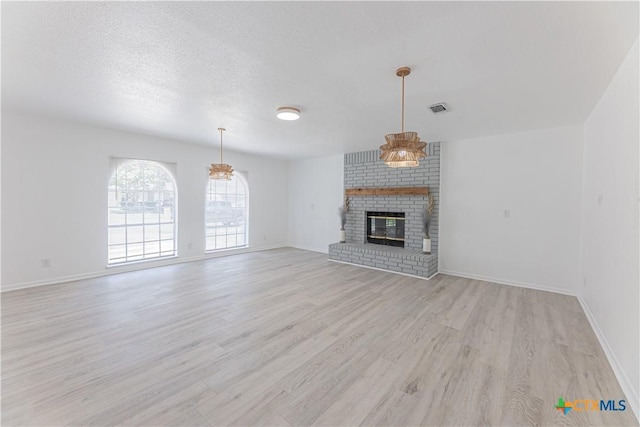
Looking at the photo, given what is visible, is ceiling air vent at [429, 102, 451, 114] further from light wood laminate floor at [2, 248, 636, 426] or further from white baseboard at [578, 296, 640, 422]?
white baseboard at [578, 296, 640, 422]

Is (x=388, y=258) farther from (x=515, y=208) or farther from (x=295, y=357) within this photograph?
(x=295, y=357)

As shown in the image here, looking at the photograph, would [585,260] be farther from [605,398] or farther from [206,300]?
[206,300]

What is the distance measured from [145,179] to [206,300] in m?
3.14

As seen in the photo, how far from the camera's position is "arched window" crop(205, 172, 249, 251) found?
6.29m

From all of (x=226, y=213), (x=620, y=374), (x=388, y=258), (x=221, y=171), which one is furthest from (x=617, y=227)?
(x=226, y=213)

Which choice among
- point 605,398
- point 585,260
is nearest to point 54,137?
point 605,398

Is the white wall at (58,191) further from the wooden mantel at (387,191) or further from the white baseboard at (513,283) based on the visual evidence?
the white baseboard at (513,283)

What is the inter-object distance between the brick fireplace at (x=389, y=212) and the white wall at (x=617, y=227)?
2206 mm

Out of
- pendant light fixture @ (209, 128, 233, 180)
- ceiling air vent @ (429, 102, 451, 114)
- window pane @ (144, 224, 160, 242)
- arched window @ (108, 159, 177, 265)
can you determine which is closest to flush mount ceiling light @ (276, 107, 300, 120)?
pendant light fixture @ (209, 128, 233, 180)

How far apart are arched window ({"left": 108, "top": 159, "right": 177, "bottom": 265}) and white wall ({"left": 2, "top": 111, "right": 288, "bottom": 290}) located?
7.7 inches

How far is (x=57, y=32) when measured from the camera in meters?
1.93

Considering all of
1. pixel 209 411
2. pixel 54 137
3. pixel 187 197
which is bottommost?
pixel 209 411

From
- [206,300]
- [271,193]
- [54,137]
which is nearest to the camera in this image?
[206,300]

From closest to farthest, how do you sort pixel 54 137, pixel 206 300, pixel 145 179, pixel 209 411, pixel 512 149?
pixel 209 411 < pixel 206 300 < pixel 54 137 < pixel 512 149 < pixel 145 179
